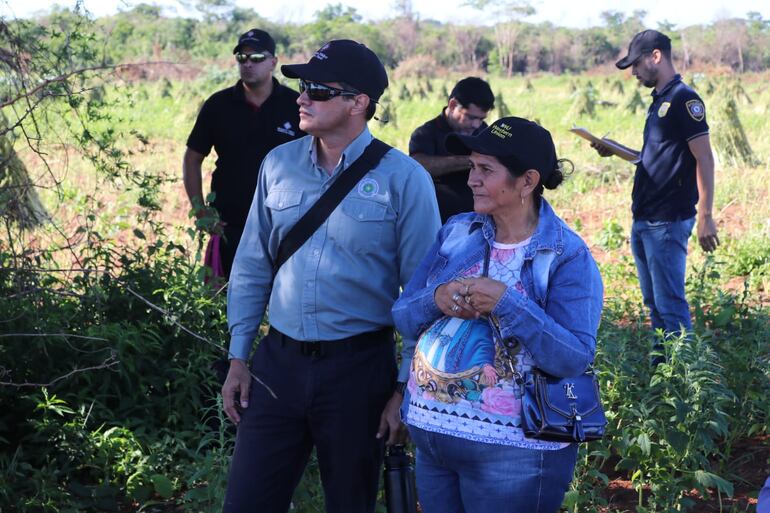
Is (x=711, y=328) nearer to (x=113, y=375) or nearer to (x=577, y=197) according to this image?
(x=113, y=375)

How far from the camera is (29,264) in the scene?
181 inches

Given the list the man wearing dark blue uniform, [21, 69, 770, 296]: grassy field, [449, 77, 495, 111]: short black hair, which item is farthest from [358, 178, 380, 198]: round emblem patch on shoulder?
the man wearing dark blue uniform

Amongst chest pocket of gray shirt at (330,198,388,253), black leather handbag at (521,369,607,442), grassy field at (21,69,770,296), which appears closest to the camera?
black leather handbag at (521,369,607,442)

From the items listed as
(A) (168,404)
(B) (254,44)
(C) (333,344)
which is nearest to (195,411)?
(A) (168,404)

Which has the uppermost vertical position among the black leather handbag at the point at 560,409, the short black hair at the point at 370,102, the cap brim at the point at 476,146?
the short black hair at the point at 370,102

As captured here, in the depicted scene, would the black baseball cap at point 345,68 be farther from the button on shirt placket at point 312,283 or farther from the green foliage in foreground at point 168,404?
the green foliage in foreground at point 168,404

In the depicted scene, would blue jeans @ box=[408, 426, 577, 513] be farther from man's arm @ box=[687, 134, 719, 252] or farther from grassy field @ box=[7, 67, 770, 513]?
man's arm @ box=[687, 134, 719, 252]

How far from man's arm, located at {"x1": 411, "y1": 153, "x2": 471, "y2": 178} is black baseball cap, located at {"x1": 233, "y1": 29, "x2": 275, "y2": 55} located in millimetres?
993

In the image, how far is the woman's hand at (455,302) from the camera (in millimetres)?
2742

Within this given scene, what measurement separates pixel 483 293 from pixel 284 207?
76cm

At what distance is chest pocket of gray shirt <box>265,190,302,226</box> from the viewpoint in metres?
3.18

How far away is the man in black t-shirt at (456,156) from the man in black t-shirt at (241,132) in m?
0.71

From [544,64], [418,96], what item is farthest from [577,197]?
[544,64]

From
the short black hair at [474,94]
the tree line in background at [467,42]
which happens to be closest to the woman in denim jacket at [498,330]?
the short black hair at [474,94]
